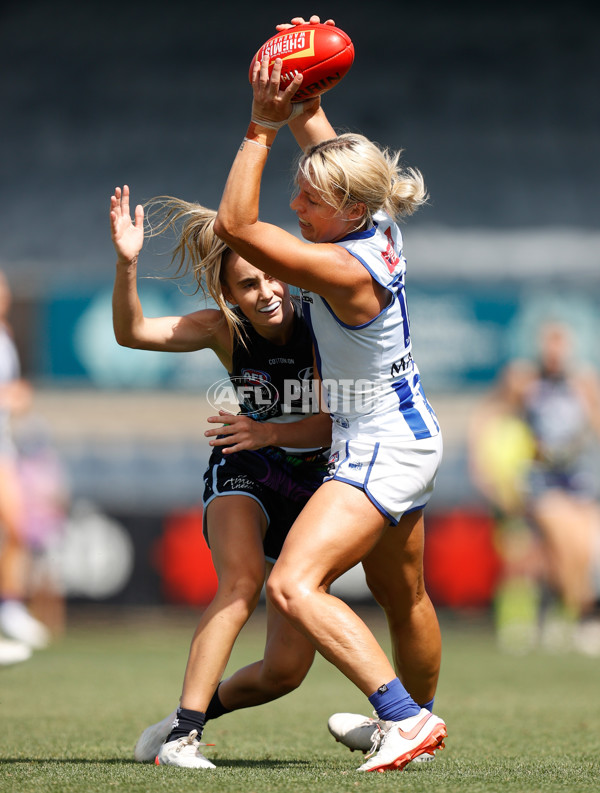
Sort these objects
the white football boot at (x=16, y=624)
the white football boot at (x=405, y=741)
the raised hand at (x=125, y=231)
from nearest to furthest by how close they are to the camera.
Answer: the white football boot at (x=405, y=741) < the raised hand at (x=125, y=231) < the white football boot at (x=16, y=624)

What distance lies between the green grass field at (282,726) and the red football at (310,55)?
2018 mm

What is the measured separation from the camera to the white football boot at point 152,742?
3.47 meters

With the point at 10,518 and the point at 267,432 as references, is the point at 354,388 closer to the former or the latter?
the point at 267,432

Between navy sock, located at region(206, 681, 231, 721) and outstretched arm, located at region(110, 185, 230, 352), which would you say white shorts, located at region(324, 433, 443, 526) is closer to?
outstretched arm, located at region(110, 185, 230, 352)

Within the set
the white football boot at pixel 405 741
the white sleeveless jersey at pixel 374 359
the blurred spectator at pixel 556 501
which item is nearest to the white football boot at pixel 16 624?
the blurred spectator at pixel 556 501

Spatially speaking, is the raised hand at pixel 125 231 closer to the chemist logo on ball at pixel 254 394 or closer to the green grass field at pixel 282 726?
the chemist logo on ball at pixel 254 394

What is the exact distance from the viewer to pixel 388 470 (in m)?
3.33

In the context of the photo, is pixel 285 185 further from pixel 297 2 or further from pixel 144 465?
pixel 144 465

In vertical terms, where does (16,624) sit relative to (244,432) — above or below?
below

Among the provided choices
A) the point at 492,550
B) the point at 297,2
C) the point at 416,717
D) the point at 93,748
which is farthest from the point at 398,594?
the point at 297,2

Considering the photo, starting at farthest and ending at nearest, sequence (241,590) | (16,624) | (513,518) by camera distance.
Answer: (513,518)
(16,624)
(241,590)

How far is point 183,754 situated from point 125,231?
163cm

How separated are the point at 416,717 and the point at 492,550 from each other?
20.7 ft

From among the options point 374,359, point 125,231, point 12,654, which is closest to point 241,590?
point 374,359
